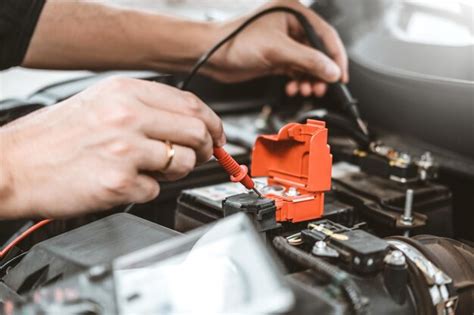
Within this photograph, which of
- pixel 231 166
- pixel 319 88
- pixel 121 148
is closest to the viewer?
pixel 121 148

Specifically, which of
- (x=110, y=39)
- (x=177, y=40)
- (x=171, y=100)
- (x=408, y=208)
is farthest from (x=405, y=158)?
(x=110, y=39)

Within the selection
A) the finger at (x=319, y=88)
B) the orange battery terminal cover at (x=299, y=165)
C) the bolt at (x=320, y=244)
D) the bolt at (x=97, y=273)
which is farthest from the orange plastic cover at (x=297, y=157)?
the finger at (x=319, y=88)

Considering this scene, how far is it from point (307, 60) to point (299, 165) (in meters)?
0.42

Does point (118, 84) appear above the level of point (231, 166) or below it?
above

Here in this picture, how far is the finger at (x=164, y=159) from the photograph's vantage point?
62cm

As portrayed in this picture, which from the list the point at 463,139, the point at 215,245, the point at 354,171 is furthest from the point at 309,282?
the point at 463,139

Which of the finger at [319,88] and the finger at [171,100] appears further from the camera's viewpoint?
the finger at [319,88]

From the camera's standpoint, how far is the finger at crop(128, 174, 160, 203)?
25.0 inches

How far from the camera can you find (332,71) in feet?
3.75

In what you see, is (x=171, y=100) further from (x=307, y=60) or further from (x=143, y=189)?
(x=307, y=60)

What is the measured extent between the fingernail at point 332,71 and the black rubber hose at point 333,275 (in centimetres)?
59

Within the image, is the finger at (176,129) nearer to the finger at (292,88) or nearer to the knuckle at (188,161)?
the knuckle at (188,161)

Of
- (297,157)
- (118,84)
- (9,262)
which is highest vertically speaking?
(118,84)

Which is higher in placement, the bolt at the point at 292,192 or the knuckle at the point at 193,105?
the knuckle at the point at 193,105
